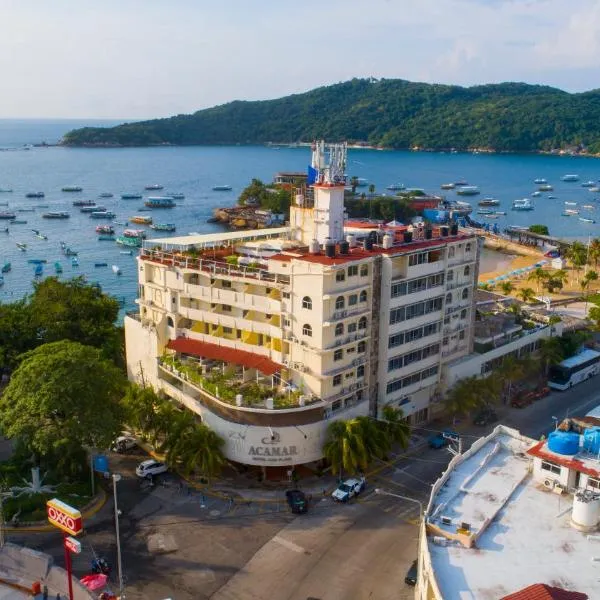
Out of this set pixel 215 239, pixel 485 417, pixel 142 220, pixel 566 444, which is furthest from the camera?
pixel 142 220

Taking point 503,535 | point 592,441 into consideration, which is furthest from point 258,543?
point 592,441

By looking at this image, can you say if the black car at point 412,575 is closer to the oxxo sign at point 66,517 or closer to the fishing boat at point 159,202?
the oxxo sign at point 66,517

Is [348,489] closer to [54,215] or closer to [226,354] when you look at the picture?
[226,354]

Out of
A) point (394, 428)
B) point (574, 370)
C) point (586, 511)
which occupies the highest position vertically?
point (586, 511)

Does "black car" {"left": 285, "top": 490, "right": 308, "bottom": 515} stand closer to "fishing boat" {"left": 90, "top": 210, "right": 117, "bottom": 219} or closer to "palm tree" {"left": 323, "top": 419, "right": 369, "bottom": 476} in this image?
"palm tree" {"left": 323, "top": 419, "right": 369, "bottom": 476}

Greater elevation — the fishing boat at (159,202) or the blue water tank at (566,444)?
the blue water tank at (566,444)

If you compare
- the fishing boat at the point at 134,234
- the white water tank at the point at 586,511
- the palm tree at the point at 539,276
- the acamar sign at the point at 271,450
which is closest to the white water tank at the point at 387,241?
the acamar sign at the point at 271,450

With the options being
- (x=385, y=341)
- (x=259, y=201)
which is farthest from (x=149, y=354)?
(x=259, y=201)
